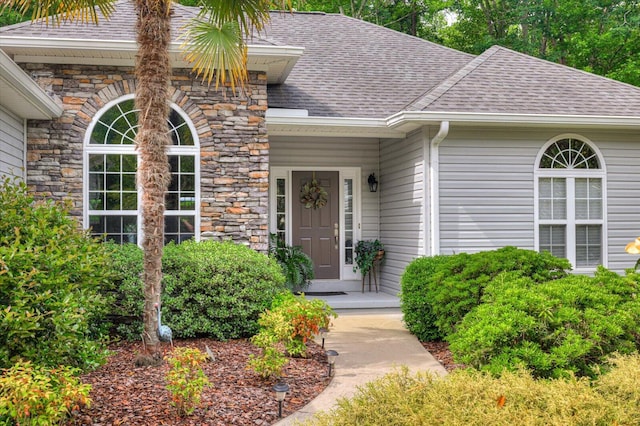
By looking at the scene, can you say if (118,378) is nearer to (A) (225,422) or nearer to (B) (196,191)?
(A) (225,422)

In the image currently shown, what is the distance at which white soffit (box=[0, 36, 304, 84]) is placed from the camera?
25.2ft

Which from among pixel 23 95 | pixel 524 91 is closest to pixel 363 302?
pixel 524 91

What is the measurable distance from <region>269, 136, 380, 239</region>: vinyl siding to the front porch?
0.96 m

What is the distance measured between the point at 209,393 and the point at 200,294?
2.18 meters

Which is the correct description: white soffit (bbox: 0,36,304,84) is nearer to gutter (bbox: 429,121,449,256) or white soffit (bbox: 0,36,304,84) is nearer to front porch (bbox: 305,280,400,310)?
gutter (bbox: 429,121,449,256)

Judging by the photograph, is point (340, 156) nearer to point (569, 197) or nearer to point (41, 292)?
point (569, 197)

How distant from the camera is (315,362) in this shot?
A: 5984 millimetres

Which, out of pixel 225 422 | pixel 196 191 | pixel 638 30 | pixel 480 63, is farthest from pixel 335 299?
pixel 638 30

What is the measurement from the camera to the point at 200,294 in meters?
6.86

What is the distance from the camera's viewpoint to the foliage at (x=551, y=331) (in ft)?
13.8

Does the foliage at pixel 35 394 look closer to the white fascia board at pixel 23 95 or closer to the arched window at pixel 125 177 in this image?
the white fascia board at pixel 23 95

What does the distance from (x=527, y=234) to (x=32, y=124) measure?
7.29 meters

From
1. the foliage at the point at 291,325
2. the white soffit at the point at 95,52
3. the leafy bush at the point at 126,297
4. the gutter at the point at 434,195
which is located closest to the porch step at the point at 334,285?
the gutter at the point at 434,195

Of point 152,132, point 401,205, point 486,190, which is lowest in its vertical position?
point 401,205
